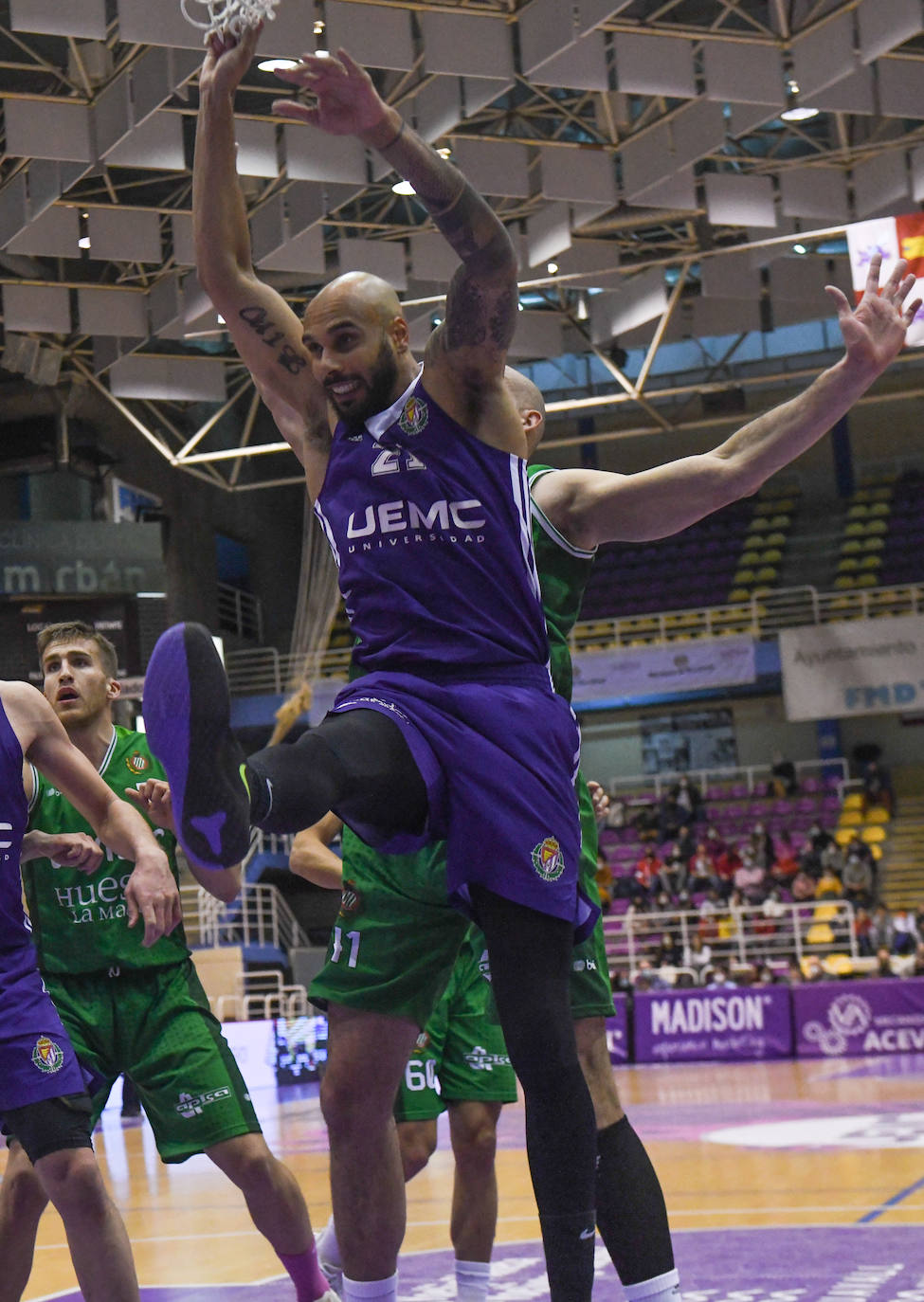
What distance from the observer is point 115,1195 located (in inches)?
340

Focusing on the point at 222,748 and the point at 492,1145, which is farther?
Result: the point at 492,1145

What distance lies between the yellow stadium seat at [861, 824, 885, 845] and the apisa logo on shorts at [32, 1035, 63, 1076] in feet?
70.4

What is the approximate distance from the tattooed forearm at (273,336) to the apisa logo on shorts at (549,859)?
1.22 metres

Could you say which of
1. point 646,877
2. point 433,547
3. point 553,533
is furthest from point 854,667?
point 433,547

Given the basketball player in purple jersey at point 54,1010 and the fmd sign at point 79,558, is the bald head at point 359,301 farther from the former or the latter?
the fmd sign at point 79,558

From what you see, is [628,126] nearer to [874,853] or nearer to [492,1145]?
[874,853]

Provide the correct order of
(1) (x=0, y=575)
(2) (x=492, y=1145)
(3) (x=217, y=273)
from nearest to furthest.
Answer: (3) (x=217, y=273), (2) (x=492, y=1145), (1) (x=0, y=575)

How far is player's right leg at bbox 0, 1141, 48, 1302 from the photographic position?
13.8ft

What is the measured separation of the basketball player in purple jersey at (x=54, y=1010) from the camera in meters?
3.79

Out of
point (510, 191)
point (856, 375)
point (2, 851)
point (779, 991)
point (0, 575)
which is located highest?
point (510, 191)

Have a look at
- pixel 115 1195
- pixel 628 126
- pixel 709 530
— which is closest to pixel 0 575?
pixel 628 126

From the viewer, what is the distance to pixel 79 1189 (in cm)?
382

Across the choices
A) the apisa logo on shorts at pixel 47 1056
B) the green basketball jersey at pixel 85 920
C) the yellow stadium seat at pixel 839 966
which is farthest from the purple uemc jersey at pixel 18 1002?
the yellow stadium seat at pixel 839 966

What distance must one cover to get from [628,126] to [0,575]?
840 cm
